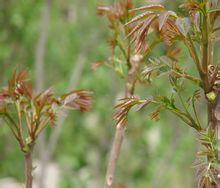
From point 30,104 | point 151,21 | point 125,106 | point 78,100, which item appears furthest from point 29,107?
point 151,21

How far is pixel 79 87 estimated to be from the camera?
22.8ft

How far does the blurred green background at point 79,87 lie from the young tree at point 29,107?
11.1ft

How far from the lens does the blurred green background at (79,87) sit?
20.6ft

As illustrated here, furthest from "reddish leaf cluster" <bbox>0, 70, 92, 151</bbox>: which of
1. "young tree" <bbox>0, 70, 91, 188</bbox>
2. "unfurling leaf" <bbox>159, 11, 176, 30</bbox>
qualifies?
"unfurling leaf" <bbox>159, 11, 176, 30</bbox>

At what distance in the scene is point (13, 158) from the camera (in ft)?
22.2

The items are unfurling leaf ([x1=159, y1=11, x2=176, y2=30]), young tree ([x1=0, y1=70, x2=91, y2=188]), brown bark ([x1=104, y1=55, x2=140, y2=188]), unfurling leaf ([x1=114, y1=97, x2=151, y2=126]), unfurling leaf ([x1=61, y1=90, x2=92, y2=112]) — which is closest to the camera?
unfurling leaf ([x1=159, y1=11, x2=176, y2=30])

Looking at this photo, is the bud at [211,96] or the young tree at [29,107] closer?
the bud at [211,96]

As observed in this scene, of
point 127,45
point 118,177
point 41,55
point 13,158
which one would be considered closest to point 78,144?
point 118,177

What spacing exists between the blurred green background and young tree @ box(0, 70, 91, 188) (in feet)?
11.1

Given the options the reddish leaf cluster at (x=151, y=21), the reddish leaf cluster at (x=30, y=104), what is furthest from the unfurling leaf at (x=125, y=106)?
the reddish leaf cluster at (x=30, y=104)

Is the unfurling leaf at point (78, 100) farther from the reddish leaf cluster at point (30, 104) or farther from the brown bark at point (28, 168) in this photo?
the brown bark at point (28, 168)

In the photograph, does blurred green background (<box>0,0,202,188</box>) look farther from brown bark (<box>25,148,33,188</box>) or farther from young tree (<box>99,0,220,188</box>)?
young tree (<box>99,0,220,188</box>)

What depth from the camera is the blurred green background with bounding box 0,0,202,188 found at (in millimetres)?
Result: 6293

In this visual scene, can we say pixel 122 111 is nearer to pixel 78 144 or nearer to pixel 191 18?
pixel 191 18
